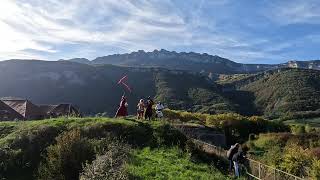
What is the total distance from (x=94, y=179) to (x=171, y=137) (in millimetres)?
11833

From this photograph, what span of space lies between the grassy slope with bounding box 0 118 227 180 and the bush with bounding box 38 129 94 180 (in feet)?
7.98

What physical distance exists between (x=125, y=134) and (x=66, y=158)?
6.63 m

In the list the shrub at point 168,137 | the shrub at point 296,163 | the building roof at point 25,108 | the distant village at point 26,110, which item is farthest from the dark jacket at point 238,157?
the building roof at point 25,108

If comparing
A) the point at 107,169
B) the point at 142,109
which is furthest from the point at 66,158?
the point at 142,109

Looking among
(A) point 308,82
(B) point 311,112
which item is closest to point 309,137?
(B) point 311,112

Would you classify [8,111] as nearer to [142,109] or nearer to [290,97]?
[142,109]

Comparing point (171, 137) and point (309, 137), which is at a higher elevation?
point (171, 137)

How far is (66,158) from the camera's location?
22.3m

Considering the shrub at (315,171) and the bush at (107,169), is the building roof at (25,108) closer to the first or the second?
the shrub at (315,171)

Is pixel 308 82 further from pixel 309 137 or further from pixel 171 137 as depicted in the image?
pixel 171 137

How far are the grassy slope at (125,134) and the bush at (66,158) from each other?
2.43 metres

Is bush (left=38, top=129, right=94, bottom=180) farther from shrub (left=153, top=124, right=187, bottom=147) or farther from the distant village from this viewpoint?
the distant village

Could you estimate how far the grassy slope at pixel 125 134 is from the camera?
21.6 meters

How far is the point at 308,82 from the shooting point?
644 ft
